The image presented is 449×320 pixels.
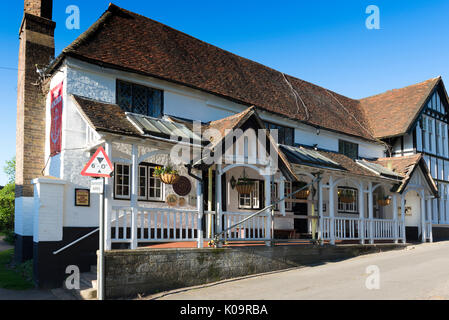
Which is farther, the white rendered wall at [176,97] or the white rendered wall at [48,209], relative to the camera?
the white rendered wall at [176,97]

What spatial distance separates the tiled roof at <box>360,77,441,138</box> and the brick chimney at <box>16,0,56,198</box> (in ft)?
59.0

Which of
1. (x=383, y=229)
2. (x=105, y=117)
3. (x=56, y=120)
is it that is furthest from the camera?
(x=383, y=229)

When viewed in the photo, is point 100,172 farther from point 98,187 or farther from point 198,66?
point 198,66

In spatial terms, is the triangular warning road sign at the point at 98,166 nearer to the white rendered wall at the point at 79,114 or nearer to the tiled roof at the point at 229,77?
the white rendered wall at the point at 79,114

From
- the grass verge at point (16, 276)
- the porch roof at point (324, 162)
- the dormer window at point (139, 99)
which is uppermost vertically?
the dormer window at point (139, 99)

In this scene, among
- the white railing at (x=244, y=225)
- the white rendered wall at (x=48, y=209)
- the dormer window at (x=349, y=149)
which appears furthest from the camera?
the dormer window at (x=349, y=149)

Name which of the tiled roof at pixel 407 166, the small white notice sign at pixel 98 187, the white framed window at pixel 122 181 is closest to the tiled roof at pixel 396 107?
the tiled roof at pixel 407 166

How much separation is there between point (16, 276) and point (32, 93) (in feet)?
20.3

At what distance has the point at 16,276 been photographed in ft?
42.1

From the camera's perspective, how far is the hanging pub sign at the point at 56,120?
1305cm

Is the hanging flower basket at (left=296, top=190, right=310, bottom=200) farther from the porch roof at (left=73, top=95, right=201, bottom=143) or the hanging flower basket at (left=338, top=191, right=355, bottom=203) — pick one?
the porch roof at (left=73, top=95, right=201, bottom=143)

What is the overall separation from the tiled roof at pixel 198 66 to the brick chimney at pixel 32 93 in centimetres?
207

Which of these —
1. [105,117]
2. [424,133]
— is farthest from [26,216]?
[424,133]
